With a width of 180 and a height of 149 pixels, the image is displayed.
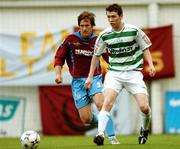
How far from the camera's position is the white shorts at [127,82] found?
411 inches

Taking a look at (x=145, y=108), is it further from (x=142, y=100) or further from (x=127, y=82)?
(x=127, y=82)

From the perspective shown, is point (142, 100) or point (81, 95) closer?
point (142, 100)

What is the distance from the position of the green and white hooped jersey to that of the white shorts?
0.26 feet

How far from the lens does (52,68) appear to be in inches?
870

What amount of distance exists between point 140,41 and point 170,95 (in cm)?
1225

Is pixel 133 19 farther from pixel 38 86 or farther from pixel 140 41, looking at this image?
pixel 140 41

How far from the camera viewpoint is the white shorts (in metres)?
10.4

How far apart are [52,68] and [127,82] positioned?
11.8 m

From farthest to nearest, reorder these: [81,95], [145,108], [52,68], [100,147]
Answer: [52,68] < [81,95] < [145,108] < [100,147]

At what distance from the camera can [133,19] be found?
2262cm

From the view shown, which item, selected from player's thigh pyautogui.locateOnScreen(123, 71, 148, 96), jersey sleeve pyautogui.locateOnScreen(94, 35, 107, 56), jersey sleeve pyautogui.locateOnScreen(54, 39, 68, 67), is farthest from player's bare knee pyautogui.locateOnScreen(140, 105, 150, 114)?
jersey sleeve pyautogui.locateOnScreen(54, 39, 68, 67)

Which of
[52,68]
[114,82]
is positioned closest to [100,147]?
[114,82]

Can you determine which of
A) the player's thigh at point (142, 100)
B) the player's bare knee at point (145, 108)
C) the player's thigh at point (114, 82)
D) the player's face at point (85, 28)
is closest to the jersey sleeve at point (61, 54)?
the player's face at point (85, 28)

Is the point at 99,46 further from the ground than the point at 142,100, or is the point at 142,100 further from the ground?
the point at 99,46
